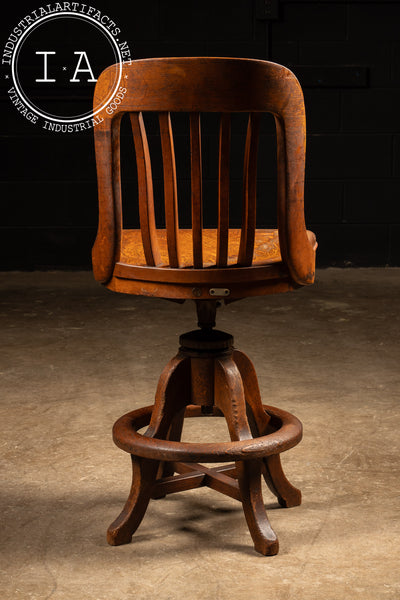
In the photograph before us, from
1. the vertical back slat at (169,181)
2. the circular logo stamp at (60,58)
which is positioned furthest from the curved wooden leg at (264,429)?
the circular logo stamp at (60,58)

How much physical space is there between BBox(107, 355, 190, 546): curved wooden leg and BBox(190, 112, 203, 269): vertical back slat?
0.29 metres

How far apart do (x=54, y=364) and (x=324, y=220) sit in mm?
2467

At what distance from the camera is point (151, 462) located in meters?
1.81

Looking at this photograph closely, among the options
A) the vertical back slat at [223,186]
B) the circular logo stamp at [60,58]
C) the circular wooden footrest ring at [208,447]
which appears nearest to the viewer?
the vertical back slat at [223,186]

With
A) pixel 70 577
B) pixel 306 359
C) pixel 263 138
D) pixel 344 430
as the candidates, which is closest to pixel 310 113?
pixel 263 138

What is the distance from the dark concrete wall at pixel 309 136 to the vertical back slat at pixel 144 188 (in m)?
3.40

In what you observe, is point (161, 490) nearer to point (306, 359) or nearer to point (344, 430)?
point (344, 430)

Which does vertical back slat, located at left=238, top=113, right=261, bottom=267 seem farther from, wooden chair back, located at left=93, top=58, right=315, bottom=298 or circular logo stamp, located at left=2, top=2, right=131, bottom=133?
circular logo stamp, located at left=2, top=2, right=131, bottom=133

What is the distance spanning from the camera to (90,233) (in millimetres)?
5152

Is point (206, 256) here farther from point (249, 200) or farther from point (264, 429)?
point (264, 429)

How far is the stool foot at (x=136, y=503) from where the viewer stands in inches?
70.6

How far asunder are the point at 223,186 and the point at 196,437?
1033 mm

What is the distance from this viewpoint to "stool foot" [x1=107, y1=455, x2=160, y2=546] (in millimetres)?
1792

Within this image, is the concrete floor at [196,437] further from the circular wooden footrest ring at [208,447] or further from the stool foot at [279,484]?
the circular wooden footrest ring at [208,447]
